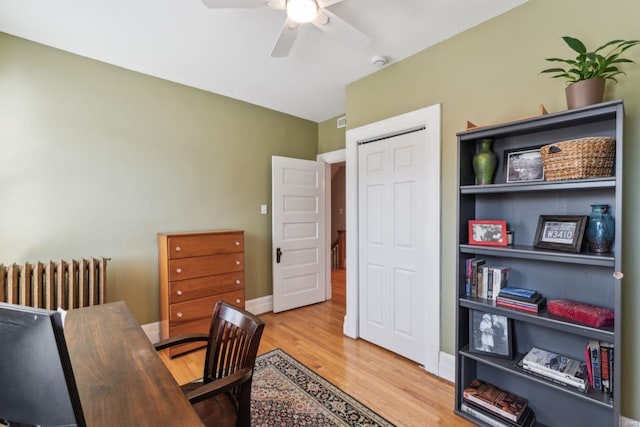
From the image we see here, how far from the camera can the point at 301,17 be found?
165 cm

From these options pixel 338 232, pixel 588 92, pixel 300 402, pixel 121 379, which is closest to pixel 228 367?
pixel 121 379

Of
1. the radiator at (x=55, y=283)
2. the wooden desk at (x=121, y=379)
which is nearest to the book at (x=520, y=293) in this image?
the wooden desk at (x=121, y=379)

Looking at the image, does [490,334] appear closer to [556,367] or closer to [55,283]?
[556,367]

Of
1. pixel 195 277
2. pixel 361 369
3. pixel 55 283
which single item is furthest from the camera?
pixel 195 277

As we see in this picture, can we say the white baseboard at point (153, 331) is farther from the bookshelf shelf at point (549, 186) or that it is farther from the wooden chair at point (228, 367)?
the bookshelf shelf at point (549, 186)

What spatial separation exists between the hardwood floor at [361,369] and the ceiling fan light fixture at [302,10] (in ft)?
A: 8.21

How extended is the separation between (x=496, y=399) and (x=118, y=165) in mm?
3586

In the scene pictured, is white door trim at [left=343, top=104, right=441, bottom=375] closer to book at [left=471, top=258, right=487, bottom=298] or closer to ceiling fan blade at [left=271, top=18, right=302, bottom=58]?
book at [left=471, top=258, right=487, bottom=298]

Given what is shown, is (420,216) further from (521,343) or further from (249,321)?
(249,321)

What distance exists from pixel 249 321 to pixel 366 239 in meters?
1.88

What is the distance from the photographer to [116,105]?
280 cm

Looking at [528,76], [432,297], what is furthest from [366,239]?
[528,76]

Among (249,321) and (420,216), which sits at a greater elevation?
(420,216)

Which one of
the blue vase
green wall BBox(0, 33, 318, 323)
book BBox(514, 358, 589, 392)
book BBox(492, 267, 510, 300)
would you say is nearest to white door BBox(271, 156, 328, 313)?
green wall BBox(0, 33, 318, 323)
